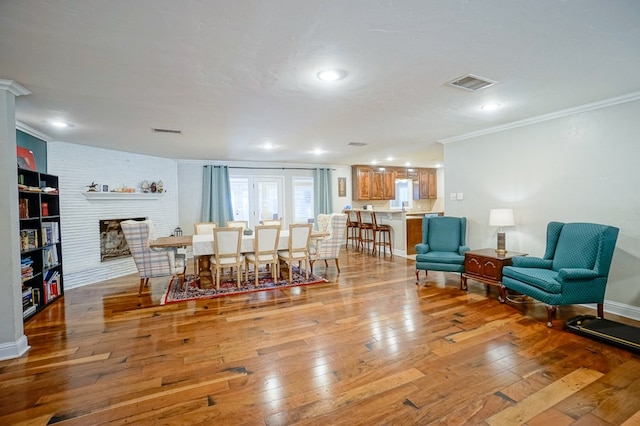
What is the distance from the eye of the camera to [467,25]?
1802mm

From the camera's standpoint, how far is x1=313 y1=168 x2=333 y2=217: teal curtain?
8.16 m

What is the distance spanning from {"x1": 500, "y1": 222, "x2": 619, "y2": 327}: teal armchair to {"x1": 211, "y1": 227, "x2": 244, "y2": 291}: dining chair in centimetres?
351

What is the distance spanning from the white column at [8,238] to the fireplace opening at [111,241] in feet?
9.94

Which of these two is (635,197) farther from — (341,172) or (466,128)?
(341,172)

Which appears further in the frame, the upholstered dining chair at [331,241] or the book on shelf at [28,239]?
the upholstered dining chair at [331,241]

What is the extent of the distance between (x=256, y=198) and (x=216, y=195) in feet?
3.39

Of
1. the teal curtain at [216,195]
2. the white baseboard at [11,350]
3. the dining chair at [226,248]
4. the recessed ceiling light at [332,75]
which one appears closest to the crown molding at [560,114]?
the recessed ceiling light at [332,75]

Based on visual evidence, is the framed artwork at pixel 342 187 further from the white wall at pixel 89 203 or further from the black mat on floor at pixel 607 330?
the black mat on floor at pixel 607 330

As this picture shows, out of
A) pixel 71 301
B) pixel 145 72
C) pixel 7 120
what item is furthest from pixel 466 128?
pixel 71 301

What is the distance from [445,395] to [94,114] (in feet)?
14.4

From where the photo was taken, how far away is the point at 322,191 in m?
8.20

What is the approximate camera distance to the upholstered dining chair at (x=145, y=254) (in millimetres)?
3990

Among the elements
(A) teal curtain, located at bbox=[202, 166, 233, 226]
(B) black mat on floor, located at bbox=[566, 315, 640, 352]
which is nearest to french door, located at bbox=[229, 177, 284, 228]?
(A) teal curtain, located at bbox=[202, 166, 233, 226]

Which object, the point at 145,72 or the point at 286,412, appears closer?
the point at 286,412
